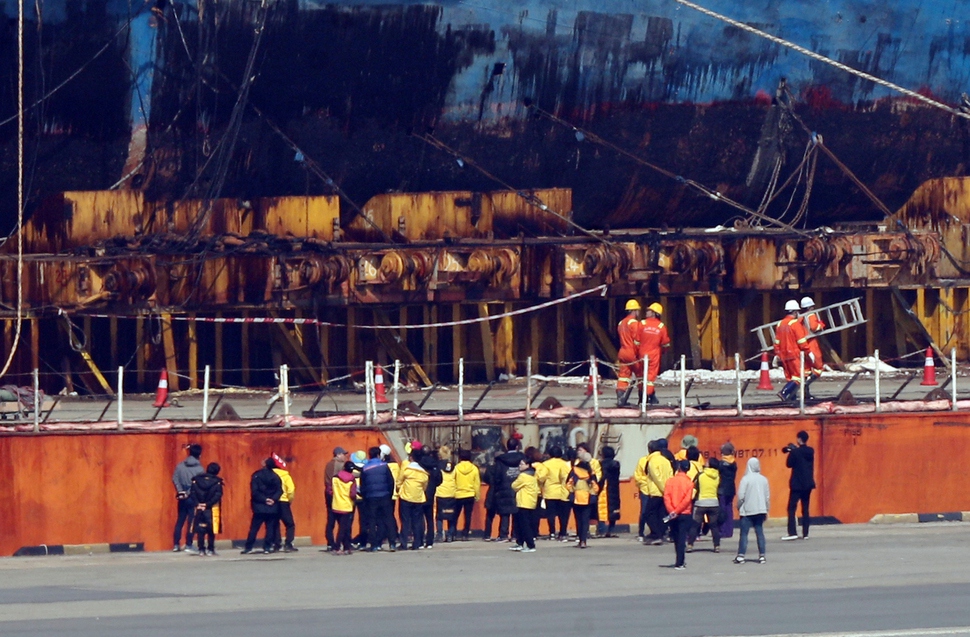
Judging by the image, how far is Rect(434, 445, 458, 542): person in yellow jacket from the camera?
21.2m

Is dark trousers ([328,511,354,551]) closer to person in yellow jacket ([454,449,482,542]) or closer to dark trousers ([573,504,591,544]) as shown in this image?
person in yellow jacket ([454,449,482,542])

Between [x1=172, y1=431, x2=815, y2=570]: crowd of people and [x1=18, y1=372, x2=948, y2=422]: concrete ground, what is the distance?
7.73 ft

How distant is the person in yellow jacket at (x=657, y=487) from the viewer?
65.8 feet

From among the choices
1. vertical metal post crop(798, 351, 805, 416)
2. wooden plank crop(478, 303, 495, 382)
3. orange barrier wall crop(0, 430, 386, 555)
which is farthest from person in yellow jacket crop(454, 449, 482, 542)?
wooden plank crop(478, 303, 495, 382)

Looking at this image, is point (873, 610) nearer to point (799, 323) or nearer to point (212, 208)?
point (799, 323)

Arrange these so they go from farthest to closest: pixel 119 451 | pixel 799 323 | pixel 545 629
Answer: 1. pixel 799 323
2. pixel 119 451
3. pixel 545 629

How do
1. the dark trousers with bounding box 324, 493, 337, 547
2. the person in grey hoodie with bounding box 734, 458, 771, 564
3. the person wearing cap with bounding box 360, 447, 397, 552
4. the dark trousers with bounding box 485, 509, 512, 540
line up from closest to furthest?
the person in grey hoodie with bounding box 734, 458, 771, 564
the person wearing cap with bounding box 360, 447, 397, 552
the dark trousers with bounding box 324, 493, 337, 547
the dark trousers with bounding box 485, 509, 512, 540

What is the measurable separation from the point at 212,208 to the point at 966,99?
611 inches

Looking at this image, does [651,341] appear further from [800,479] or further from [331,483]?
[331,483]

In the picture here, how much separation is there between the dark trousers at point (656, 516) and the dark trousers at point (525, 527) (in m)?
1.33

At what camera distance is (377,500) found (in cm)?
2019

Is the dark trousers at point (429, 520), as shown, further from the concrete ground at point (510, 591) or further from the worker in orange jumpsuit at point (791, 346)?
the worker in orange jumpsuit at point (791, 346)

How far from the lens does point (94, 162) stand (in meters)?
28.0

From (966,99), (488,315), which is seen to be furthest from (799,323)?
(966,99)
